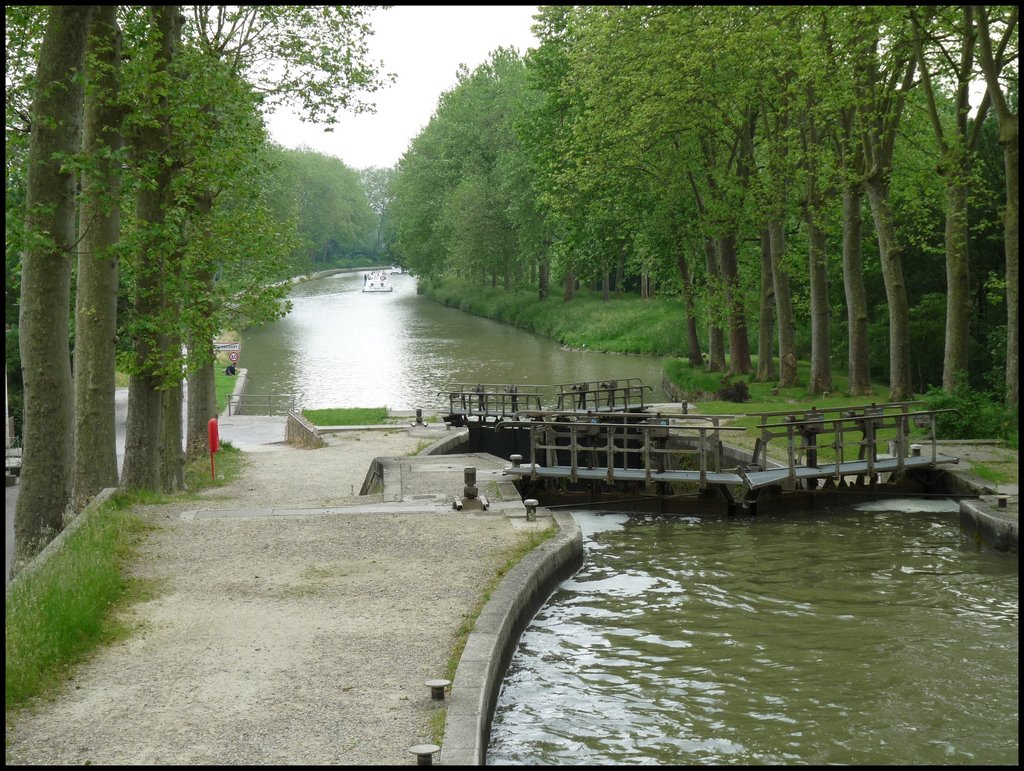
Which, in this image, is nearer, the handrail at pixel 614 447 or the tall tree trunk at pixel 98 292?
the tall tree trunk at pixel 98 292

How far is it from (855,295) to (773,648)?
58.8 ft

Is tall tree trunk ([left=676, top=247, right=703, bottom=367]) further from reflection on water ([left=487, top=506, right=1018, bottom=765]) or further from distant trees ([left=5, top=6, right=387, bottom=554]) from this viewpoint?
reflection on water ([left=487, top=506, right=1018, bottom=765])

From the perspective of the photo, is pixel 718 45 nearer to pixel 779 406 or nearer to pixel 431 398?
pixel 779 406

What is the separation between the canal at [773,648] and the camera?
910 centimetres

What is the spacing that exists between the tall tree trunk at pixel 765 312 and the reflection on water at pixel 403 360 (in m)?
5.66

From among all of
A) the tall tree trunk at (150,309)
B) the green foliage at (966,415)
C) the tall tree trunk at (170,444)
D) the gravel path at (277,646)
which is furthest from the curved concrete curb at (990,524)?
the tall tree trunk at (170,444)

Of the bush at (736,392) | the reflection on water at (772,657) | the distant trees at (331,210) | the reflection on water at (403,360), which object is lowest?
the reflection on water at (772,657)

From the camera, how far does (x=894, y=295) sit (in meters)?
25.5

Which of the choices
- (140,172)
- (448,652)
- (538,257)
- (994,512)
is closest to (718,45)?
(994,512)

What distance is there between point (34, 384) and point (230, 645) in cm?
565

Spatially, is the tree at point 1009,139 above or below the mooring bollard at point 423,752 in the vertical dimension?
above

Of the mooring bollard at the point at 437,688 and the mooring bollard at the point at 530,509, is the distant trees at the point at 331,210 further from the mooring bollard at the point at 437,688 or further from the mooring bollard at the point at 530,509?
the mooring bollard at the point at 437,688

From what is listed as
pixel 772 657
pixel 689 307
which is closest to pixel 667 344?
pixel 689 307

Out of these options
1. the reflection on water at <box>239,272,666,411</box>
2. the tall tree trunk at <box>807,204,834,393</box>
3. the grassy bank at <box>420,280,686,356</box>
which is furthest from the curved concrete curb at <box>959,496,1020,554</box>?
the grassy bank at <box>420,280,686,356</box>
